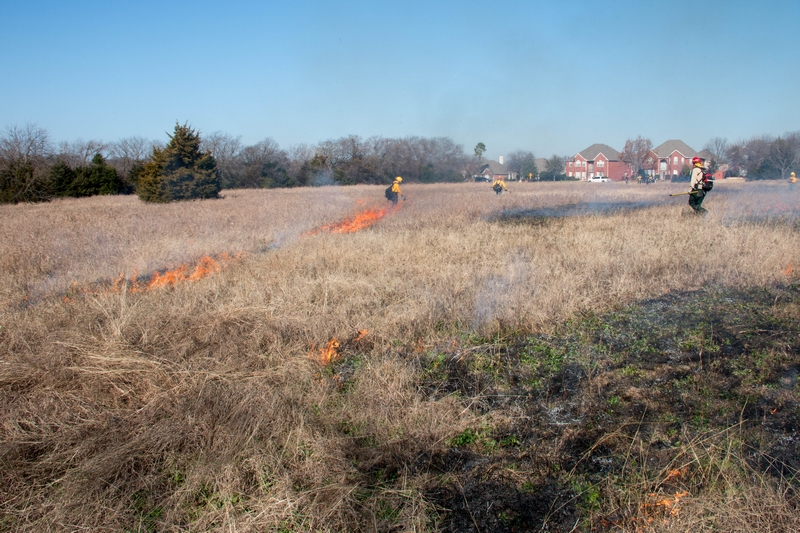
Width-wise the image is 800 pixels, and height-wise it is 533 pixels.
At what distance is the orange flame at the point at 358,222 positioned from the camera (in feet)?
43.9

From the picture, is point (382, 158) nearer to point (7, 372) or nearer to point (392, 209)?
point (392, 209)

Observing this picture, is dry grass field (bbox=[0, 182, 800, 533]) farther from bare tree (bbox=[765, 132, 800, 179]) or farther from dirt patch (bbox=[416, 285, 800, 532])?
bare tree (bbox=[765, 132, 800, 179])

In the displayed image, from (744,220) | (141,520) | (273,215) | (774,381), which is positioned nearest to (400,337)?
(141,520)

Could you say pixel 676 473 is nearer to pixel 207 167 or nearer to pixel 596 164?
pixel 207 167

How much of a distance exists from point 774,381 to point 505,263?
14.0 feet

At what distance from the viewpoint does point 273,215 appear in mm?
16141

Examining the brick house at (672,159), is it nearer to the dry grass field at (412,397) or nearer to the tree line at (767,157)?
the tree line at (767,157)

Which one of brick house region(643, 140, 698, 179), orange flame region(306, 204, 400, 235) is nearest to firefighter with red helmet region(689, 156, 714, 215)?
orange flame region(306, 204, 400, 235)

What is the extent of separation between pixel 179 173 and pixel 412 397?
25.7 metres

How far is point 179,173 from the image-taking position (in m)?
25.4

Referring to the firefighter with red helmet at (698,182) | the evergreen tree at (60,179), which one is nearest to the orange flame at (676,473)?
the firefighter with red helmet at (698,182)

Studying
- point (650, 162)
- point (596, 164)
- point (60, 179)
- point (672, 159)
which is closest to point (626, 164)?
point (650, 162)

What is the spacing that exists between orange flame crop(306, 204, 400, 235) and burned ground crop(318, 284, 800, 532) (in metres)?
8.74

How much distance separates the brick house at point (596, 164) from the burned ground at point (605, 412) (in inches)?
2109
